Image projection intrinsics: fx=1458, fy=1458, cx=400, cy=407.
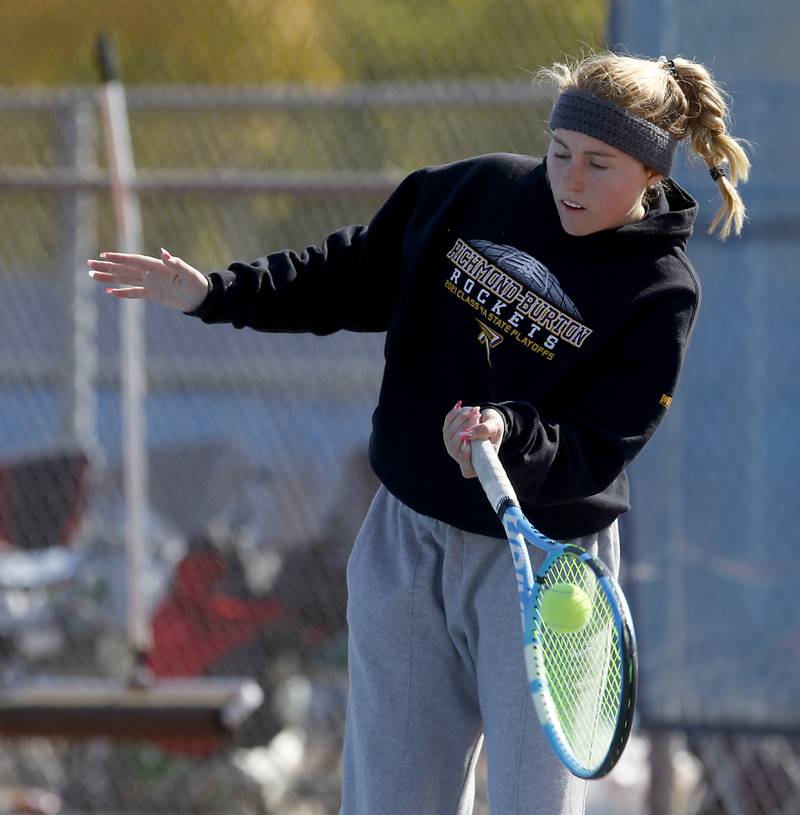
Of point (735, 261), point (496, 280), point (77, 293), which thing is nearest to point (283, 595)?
point (77, 293)

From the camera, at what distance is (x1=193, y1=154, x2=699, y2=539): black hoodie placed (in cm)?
242

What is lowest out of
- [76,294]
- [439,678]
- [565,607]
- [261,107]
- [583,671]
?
[76,294]

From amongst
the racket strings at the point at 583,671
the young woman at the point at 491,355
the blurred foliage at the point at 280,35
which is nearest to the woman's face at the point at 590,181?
the young woman at the point at 491,355

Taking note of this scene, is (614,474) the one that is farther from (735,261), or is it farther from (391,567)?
(735,261)

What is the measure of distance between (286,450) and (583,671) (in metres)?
2.98

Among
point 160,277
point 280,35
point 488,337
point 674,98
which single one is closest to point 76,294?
point 160,277

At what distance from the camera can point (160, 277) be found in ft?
8.67

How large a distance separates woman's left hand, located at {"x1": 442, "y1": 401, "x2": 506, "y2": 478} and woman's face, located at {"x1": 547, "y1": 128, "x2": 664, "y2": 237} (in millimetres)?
398

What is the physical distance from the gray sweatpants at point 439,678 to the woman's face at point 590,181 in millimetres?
579

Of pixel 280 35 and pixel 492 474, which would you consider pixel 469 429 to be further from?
pixel 280 35

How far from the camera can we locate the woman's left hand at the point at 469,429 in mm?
2219

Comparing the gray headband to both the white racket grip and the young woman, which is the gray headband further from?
the white racket grip

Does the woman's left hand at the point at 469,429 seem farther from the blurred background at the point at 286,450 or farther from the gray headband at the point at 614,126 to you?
the blurred background at the point at 286,450

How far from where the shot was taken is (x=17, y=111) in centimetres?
598
